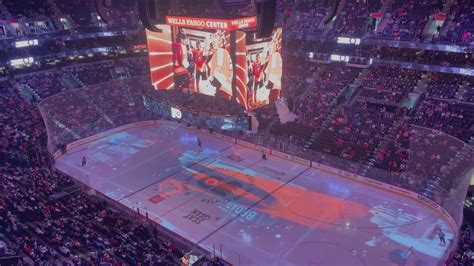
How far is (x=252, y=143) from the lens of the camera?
37.5m

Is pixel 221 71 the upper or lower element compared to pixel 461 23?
lower

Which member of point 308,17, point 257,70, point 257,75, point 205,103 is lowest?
point 205,103

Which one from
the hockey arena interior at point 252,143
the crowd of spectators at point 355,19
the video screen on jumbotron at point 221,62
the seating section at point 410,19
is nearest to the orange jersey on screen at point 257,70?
the video screen on jumbotron at point 221,62

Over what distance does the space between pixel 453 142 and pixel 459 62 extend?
490 inches

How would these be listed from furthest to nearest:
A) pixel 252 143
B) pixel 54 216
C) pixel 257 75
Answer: pixel 252 143, pixel 257 75, pixel 54 216

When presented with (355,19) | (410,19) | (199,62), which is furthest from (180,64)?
(410,19)

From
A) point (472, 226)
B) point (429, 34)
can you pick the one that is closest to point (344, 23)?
point (429, 34)

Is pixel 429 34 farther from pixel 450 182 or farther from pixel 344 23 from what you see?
pixel 450 182

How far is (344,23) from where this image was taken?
4500cm

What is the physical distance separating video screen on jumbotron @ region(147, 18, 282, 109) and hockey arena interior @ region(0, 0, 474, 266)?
0.13m

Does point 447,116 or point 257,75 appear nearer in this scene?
point 257,75

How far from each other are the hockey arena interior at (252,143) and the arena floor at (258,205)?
0.14 meters

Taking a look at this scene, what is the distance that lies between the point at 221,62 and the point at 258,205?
11.0 meters

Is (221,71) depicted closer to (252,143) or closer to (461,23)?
(252,143)
